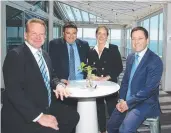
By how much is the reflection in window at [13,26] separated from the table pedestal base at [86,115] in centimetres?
427

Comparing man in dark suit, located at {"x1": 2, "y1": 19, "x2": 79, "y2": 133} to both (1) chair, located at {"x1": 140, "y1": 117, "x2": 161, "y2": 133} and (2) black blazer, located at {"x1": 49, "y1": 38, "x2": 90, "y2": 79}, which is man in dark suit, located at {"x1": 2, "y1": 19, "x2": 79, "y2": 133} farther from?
(2) black blazer, located at {"x1": 49, "y1": 38, "x2": 90, "y2": 79}

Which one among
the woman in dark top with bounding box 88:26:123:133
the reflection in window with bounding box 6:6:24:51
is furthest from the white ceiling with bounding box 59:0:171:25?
the woman in dark top with bounding box 88:26:123:133

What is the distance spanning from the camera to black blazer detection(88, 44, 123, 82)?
3.34 metres

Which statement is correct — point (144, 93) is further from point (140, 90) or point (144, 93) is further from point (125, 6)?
point (125, 6)

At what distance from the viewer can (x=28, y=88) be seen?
1.91 meters

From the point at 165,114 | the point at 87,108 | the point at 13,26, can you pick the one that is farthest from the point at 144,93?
the point at 13,26

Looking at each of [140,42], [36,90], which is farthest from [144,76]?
[36,90]

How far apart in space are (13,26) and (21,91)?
578 centimetres

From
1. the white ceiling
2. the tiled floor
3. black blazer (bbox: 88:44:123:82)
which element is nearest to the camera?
black blazer (bbox: 88:44:123:82)

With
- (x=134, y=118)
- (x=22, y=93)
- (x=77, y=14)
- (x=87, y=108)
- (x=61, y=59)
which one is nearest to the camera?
(x=22, y=93)

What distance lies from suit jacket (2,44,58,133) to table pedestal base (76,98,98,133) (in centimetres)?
105

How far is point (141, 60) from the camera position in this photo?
2.46 metres

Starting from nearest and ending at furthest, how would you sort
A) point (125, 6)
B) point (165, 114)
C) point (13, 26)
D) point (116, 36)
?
point (165, 114), point (13, 26), point (125, 6), point (116, 36)

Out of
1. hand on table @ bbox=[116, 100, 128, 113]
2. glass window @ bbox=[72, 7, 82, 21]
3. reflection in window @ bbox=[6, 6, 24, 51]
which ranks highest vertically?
glass window @ bbox=[72, 7, 82, 21]
